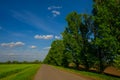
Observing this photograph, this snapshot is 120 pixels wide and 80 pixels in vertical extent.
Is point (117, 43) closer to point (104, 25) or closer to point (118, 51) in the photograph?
point (118, 51)

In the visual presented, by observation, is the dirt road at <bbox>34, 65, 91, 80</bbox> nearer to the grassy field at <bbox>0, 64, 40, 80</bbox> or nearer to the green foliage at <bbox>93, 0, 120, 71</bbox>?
the grassy field at <bbox>0, 64, 40, 80</bbox>

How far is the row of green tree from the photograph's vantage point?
2892 centimetres

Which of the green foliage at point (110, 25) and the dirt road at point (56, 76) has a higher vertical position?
the green foliage at point (110, 25)

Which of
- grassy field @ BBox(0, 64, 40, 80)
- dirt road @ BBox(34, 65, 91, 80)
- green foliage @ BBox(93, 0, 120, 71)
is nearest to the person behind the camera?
dirt road @ BBox(34, 65, 91, 80)

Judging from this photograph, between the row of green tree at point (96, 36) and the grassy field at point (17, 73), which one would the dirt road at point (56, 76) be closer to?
the grassy field at point (17, 73)

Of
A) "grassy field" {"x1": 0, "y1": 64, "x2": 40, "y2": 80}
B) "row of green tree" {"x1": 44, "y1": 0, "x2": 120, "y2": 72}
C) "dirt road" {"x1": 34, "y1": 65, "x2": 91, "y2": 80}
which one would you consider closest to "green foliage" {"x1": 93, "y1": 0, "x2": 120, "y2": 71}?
"row of green tree" {"x1": 44, "y1": 0, "x2": 120, "y2": 72}

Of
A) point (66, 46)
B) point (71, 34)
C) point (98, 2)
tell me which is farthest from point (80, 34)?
point (98, 2)

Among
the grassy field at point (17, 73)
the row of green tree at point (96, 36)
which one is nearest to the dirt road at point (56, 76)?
the grassy field at point (17, 73)

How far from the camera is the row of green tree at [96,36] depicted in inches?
1139

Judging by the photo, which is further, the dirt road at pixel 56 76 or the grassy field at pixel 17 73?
the grassy field at pixel 17 73

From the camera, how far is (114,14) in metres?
29.6

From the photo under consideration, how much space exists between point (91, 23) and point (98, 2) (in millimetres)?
8207

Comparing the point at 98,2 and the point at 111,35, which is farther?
the point at 98,2

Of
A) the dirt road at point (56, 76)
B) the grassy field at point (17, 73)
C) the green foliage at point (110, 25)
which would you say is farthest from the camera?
the grassy field at point (17, 73)
